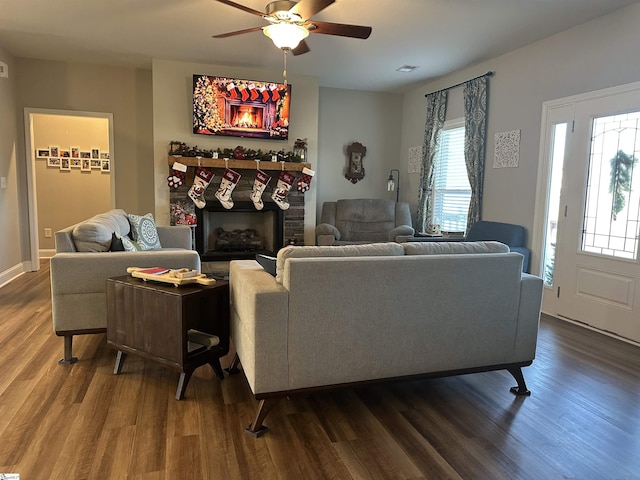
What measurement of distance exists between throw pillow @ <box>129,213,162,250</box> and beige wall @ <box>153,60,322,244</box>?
1.66 m

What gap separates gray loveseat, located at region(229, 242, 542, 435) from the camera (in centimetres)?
200

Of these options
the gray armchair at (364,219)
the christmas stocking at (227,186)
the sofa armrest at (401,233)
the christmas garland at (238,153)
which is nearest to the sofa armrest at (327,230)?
the gray armchair at (364,219)

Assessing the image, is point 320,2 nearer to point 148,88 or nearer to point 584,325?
point 584,325

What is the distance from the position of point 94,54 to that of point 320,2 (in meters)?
3.59

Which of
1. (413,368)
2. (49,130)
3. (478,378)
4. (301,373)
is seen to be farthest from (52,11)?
(478,378)

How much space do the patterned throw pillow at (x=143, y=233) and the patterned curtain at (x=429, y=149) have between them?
375cm

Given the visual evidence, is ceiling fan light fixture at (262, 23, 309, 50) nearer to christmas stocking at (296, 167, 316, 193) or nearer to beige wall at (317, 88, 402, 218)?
christmas stocking at (296, 167, 316, 193)

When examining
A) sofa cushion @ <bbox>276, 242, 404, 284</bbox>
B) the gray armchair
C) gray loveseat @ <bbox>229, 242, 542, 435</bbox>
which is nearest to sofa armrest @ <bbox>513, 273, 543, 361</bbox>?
→ gray loveseat @ <bbox>229, 242, 542, 435</bbox>

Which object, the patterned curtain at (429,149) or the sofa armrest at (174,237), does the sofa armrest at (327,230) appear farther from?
the sofa armrest at (174,237)

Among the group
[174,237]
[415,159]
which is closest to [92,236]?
[174,237]

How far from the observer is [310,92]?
5863 mm

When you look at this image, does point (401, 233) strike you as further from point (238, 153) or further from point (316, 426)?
point (316, 426)

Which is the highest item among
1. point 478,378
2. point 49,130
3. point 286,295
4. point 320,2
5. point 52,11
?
point 52,11

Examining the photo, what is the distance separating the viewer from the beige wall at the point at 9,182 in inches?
190
